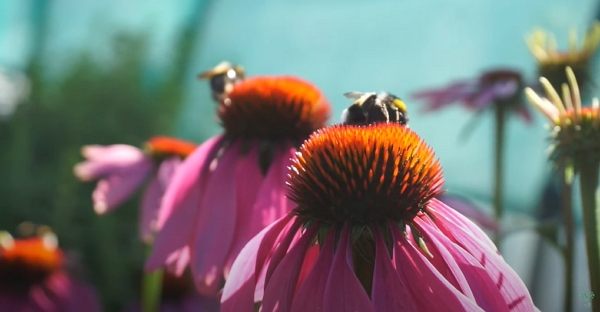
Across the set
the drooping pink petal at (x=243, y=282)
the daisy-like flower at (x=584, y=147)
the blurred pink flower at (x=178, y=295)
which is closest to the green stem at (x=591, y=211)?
the daisy-like flower at (x=584, y=147)

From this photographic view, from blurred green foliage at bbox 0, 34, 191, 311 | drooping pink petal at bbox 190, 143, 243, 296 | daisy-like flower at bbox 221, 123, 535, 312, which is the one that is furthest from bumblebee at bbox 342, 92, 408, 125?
blurred green foliage at bbox 0, 34, 191, 311

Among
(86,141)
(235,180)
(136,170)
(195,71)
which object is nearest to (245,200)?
(235,180)

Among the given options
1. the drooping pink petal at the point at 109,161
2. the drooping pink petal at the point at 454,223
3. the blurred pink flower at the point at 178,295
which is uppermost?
the drooping pink petal at the point at 454,223

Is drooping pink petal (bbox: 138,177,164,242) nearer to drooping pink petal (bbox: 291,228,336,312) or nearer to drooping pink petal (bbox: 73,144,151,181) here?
drooping pink petal (bbox: 73,144,151,181)

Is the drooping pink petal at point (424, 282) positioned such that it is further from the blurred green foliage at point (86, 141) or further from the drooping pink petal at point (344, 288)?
the blurred green foliage at point (86, 141)

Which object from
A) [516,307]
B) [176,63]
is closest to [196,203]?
[516,307]

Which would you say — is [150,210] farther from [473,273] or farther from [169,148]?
[473,273]
